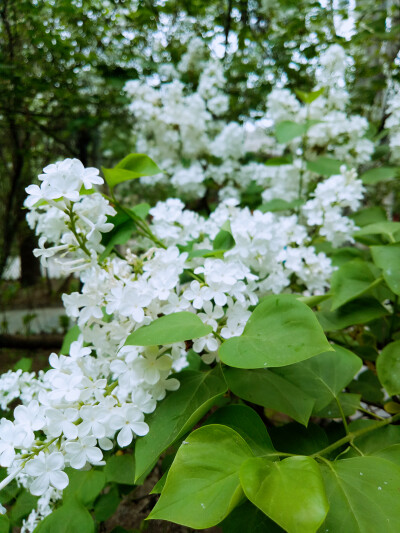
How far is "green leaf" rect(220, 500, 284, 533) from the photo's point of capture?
511 millimetres

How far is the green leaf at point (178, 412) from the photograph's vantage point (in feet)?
1.63

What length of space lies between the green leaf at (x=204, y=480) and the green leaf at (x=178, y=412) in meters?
0.04

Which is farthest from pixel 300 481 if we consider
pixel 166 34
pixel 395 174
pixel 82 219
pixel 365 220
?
pixel 166 34

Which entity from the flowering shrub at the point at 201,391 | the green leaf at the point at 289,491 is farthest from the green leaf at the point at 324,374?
the green leaf at the point at 289,491

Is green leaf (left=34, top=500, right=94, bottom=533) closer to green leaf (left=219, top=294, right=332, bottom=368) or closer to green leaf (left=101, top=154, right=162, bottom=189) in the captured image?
green leaf (left=219, top=294, right=332, bottom=368)

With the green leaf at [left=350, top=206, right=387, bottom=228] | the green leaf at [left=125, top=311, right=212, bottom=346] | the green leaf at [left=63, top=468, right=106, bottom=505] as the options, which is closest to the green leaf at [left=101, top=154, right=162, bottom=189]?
the green leaf at [left=125, top=311, right=212, bottom=346]

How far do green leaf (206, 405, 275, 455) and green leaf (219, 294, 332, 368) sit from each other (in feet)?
0.33

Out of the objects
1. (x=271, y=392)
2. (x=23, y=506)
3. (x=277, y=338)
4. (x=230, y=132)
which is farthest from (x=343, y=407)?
(x=230, y=132)

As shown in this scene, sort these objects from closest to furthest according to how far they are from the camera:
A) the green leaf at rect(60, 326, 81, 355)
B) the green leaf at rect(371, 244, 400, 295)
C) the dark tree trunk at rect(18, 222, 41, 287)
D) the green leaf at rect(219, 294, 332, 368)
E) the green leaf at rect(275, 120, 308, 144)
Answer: the green leaf at rect(219, 294, 332, 368), the green leaf at rect(371, 244, 400, 295), the green leaf at rect(60, 326, 81, 355), the green leaf at rect(275, 120, 308, 144), the dark tree trunk at rect(18, 222, 41, 287)

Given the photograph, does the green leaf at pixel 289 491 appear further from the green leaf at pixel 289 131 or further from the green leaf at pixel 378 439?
the green leaf at pixel 289 131

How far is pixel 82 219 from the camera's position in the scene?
2.23 ft

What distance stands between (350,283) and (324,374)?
0.75ft

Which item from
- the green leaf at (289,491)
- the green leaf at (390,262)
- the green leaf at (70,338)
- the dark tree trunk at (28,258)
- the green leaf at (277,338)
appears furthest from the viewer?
the dark tree trunk at (28,258)

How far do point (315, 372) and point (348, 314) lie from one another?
0.65ft
